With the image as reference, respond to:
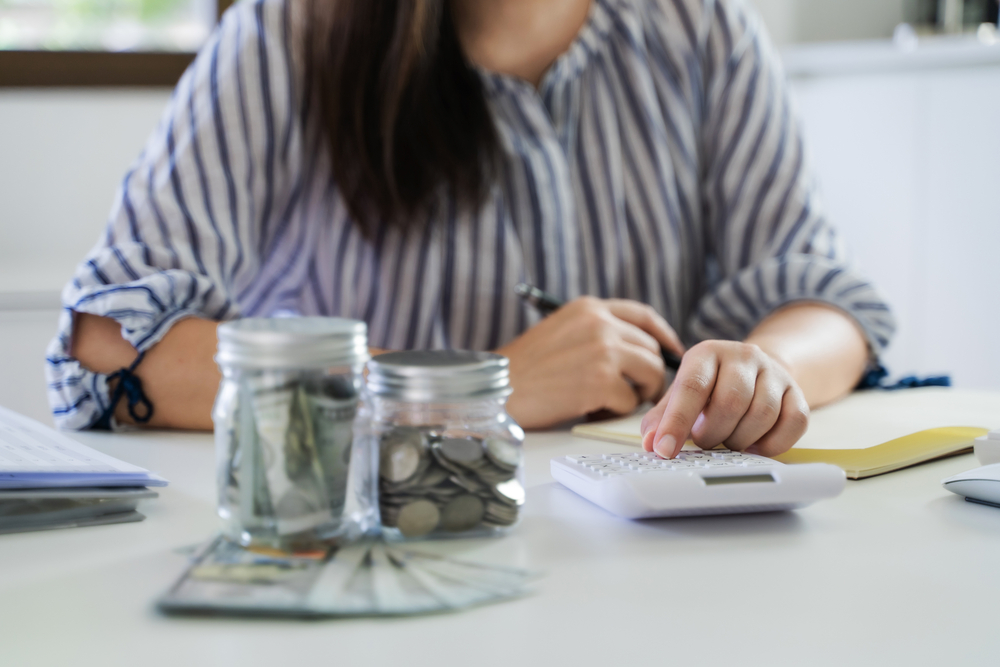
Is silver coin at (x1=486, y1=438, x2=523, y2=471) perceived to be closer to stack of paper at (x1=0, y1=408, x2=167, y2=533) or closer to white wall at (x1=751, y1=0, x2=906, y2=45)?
stack of paper at (x1=0, y1=408, x2=167, y2=533)

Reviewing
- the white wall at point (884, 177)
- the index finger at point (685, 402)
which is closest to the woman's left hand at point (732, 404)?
the index finger at point (685, 402)

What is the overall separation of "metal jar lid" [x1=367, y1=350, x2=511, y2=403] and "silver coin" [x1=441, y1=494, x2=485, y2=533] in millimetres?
51

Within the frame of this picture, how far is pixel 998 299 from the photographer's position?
1940mm

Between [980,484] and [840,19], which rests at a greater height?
[840,19]

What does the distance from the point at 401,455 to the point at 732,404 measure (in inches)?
9.9

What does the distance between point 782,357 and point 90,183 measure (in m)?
1.45

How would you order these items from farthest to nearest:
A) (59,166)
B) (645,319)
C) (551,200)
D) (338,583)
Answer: (59,166) → (551,200) → (645,319) → (338,583)

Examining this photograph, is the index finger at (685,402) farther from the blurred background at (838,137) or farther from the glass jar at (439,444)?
the blurred background at (838,137)

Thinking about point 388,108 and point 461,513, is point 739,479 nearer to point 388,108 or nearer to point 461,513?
point 461,513

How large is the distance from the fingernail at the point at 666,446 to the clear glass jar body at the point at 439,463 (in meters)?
0.12

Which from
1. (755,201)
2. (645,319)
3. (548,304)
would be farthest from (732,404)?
(755,201)

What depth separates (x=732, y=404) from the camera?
22.7 inches

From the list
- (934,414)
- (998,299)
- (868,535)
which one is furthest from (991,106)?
→ (868,535)

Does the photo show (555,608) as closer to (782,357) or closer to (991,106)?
(782,357)
